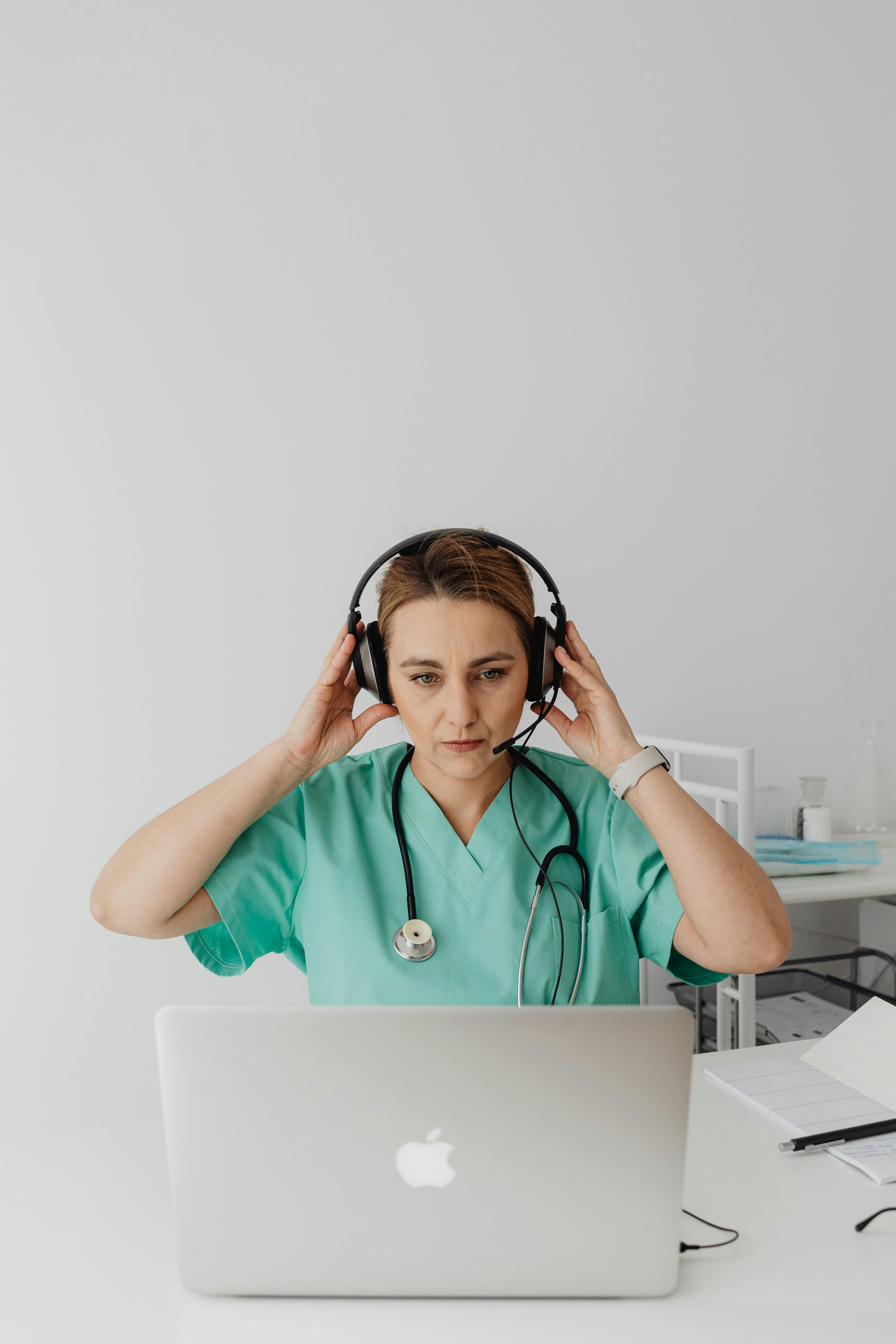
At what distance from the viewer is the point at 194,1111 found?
2.31ft

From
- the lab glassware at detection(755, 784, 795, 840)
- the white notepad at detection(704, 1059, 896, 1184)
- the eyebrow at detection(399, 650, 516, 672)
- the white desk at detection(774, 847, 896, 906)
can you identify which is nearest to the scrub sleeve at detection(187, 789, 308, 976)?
the eyebrow at detection(399, 650, 516, 672)

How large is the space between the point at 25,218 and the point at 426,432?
0.89 m

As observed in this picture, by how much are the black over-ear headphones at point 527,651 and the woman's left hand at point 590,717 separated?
2 cm

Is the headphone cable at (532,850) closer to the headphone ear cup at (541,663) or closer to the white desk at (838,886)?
the headphone ear cup at (541,663)

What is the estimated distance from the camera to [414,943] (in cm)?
113

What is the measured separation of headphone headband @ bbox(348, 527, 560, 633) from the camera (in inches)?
45.8

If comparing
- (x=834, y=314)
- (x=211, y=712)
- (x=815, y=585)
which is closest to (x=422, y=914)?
(x=211, y=712)

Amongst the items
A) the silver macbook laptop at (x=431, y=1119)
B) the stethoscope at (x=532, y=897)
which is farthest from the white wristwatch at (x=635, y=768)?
the silver macbook laptop at (x=431, y=1119)

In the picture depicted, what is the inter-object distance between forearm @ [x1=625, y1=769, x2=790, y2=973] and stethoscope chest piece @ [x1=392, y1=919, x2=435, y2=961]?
0.29 metres

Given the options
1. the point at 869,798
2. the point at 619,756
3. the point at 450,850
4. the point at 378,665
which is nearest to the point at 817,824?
the point at 869,798

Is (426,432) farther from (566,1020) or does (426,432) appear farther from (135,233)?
(566,1020)

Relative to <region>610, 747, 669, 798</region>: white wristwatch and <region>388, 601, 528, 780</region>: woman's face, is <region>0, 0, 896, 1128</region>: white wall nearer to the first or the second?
<region>388, 601, 528, 780</region>: woman's face

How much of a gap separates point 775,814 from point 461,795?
1.29 m

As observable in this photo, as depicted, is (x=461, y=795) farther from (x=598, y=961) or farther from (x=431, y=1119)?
(x=431, y=1119)
